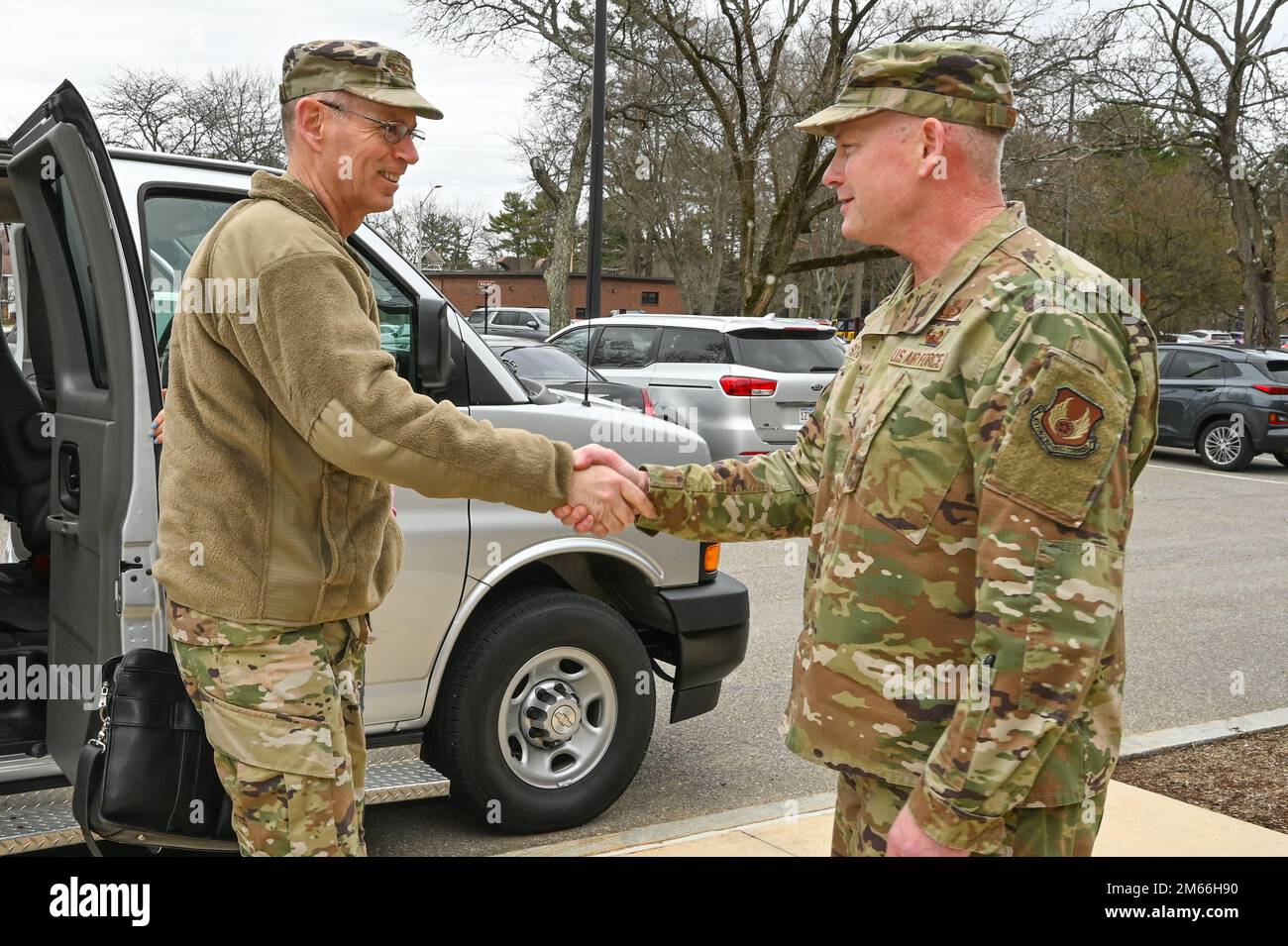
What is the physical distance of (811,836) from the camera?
14.9 ft

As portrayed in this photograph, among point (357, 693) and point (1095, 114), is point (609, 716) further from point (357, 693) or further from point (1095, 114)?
point (1095, 114)

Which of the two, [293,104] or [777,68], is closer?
[293,104]

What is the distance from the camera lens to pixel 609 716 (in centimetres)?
473

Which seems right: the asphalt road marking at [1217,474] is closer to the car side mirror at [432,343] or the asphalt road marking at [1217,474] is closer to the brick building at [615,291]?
the car side mirror at [432,343]

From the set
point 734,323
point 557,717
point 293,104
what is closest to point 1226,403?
point 734,323

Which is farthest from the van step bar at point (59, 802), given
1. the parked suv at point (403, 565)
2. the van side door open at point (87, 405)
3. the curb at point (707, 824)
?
the curb at point (707, 824)

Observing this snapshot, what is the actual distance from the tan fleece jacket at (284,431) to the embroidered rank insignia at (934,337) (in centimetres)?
93

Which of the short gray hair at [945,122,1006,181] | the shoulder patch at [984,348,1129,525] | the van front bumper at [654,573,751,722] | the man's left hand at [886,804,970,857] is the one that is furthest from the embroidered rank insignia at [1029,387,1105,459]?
the van front bumper at [654,573,751,722]

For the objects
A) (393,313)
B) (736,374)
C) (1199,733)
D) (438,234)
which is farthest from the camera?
(438,234)

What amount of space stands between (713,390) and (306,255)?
1170 centimetres

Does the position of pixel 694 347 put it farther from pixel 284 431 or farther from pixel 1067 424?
pixel 1067 424

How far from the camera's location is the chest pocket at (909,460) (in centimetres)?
225

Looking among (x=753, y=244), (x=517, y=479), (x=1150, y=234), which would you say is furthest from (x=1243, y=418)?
(x=1150, y=234)

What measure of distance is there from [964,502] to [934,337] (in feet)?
1.06
